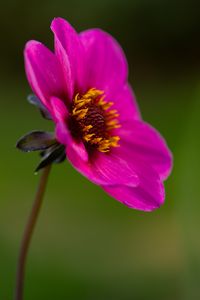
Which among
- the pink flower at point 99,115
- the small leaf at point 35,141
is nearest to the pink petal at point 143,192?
the pink flower at point 99,115

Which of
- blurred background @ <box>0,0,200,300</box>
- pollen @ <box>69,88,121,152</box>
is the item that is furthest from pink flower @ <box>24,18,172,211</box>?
blurred background @ <box>0,0,200,300</box>

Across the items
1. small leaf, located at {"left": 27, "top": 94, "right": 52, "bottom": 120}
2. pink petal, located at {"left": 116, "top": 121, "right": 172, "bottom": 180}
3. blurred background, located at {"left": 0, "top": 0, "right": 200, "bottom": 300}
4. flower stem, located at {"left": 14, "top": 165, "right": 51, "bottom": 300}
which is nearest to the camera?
flower stem, located at {"left": 14, "top": 165, "right": 51, "bottom": 300}

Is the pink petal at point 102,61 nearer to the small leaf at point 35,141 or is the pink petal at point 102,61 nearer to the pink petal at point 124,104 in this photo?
the pink petal at point 124,104

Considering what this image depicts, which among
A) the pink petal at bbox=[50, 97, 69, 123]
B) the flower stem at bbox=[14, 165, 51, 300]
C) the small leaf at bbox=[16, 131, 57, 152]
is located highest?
the pink petal at bbox=[50, 97, 69, 123]

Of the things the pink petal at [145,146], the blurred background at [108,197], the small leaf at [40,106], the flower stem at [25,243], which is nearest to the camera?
the flower stem at [25,243]

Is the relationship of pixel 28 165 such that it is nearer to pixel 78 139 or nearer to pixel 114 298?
pixel 114 298

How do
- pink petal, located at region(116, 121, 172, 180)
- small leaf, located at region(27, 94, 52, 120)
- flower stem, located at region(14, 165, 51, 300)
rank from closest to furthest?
flower stem, located at region(14, 165, 51, 300) → small leaf, located at region(27, 94, 52, 120) → pink petal, located at region(116, 121, 172, 180)

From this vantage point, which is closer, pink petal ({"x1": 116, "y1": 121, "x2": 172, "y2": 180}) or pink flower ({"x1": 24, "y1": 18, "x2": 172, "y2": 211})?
pink flower ({"x1": 24, "y1": 18, "x2": 172, "y2": 211})

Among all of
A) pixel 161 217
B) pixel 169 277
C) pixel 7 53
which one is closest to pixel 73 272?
pixel 169 277

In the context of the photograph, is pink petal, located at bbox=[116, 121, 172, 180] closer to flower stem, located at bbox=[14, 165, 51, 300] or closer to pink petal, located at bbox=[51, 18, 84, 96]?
pink petal, located at bbox=[51, 18, 84, 96]
